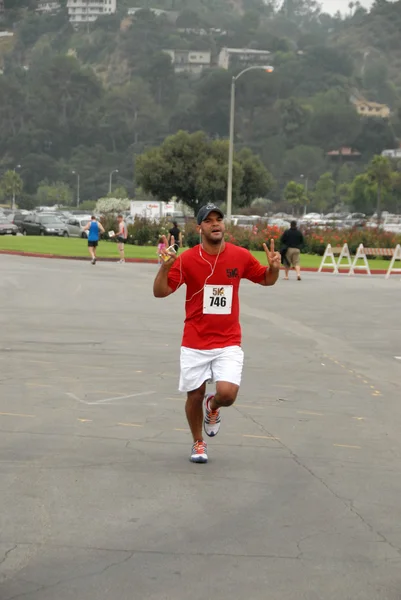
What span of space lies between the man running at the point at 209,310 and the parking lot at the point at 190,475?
1.65ft

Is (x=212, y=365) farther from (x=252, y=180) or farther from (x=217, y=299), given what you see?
(x=252, y=180)

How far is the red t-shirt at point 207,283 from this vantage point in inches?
334

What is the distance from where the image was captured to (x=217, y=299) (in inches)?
334

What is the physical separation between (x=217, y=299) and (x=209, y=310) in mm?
99

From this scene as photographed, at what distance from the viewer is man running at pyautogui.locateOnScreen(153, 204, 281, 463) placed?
8.46 m

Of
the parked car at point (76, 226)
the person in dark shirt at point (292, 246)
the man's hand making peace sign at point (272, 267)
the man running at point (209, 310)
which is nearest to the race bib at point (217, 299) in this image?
the man running at point (209, 310)

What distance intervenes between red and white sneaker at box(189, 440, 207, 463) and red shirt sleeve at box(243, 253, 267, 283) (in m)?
1.22

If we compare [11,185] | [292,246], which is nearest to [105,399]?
[292,246]

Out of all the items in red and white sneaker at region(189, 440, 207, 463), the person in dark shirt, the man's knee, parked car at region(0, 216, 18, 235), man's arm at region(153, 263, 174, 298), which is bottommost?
parked car at region(0, 216, 18, 235)

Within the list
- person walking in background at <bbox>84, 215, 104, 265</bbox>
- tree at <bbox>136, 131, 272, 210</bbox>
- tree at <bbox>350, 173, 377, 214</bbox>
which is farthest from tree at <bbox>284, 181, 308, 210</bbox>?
person walking in background at <bbox>84, 215, 104, 265</bbox>

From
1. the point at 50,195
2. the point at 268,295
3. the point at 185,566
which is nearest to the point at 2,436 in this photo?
the point at 185,566

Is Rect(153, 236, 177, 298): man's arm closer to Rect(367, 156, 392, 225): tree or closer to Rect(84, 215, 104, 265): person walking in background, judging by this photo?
Rect(84, 215, 104, 265): person walking in background

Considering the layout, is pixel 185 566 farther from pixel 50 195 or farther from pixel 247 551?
pixel 50 195

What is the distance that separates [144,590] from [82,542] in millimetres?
871
